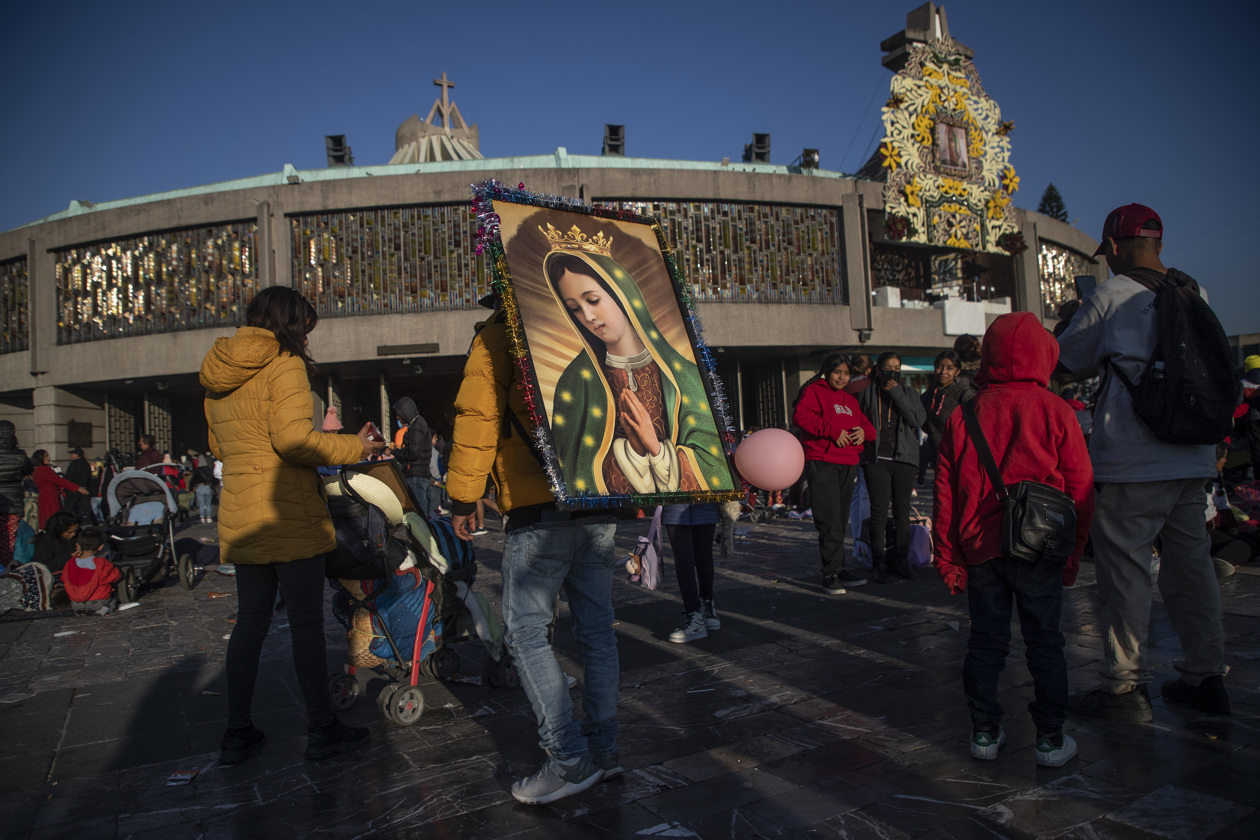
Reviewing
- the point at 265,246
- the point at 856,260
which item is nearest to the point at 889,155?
the point at 856,260

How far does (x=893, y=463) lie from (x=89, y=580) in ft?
24.3

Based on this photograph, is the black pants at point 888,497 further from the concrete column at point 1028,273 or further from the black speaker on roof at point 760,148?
the black speaker on roof at point 760,148

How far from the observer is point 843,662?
14.7 feet

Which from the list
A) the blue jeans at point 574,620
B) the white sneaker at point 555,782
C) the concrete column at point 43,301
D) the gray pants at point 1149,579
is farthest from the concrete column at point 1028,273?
the concrete column at point 43,301

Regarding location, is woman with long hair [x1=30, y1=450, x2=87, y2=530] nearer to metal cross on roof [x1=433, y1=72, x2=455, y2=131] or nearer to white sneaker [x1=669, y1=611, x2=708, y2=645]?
white sneaker [x1=669, y1=611, x2=708, y2=645]

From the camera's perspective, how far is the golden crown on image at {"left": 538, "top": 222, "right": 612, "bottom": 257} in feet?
10.9

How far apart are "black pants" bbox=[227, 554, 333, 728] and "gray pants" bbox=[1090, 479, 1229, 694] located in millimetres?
3399

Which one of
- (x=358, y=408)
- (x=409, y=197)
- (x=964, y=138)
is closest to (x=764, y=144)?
(x=964, y=138)

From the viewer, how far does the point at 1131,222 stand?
3.72 m

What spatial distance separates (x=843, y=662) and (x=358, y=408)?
81.8 feet

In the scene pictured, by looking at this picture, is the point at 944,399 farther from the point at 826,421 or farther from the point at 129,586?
the point at 129,586

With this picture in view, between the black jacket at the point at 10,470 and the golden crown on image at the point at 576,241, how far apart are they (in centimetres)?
734

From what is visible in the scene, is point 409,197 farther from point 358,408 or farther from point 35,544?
point 35,544

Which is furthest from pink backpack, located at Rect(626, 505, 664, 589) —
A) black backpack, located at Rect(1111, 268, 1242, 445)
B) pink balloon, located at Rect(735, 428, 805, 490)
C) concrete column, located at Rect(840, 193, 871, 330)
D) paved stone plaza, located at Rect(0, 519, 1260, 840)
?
concrete column, located at Rect(840, 193, 871, 330)
